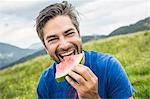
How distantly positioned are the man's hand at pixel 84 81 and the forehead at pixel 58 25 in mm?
849

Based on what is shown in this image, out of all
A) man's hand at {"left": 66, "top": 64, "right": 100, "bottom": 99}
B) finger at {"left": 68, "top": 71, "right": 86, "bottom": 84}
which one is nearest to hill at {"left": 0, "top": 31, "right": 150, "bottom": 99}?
man's hand at {"left": 66, "top": 64, "right": 100, "bottom": 99}

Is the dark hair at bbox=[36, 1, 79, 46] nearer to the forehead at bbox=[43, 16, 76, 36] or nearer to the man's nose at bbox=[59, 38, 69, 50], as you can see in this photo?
the forehead at bbox=[43, 16, 76, 36]

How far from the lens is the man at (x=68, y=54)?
4.02 metres

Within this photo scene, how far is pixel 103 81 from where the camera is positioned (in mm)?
4137

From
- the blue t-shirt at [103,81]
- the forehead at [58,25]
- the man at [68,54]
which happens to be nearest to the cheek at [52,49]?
the man at [68,54]

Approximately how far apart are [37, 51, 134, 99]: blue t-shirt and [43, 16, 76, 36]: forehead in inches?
15.0

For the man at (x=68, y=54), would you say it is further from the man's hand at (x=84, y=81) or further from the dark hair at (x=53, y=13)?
the man's hand at (x=84, y=81)

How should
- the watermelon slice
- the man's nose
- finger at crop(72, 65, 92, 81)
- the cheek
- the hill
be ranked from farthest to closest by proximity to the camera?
the hill, the cheek, the man's nose, the watermelon slice, finger at crop(72, 65, 92, 81)

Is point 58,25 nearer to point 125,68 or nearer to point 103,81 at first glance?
point 103,81

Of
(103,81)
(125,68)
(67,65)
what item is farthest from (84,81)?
(125,68)

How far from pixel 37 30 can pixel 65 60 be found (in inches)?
21.0

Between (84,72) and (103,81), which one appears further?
(103,81)

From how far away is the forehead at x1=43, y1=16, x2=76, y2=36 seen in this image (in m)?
4.12

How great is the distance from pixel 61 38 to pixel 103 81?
608 millimetres
